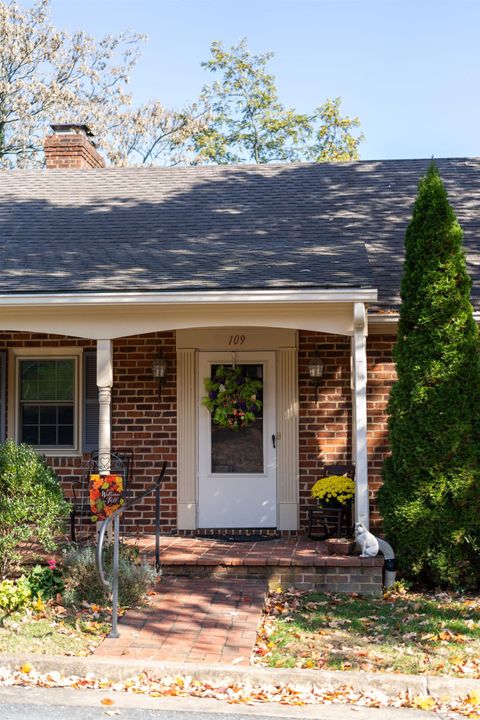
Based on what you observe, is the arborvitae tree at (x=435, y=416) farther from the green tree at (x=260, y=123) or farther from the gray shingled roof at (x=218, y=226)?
the green tree at (x=260, y=123)

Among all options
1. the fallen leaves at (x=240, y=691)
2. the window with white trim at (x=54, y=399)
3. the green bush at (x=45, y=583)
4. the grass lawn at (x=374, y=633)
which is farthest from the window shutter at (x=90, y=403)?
the fallen leaves at (x=240, y=691)

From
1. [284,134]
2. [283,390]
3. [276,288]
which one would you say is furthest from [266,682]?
[284,134]

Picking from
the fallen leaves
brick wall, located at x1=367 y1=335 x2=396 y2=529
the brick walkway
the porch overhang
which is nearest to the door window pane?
brick wall, located at x1=367 y1=335 x2=396 y2=529

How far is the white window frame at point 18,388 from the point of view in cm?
1040

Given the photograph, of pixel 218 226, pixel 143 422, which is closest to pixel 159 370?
pixel 143 422

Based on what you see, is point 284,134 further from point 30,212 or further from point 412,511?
point 412,511

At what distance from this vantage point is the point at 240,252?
999 cm

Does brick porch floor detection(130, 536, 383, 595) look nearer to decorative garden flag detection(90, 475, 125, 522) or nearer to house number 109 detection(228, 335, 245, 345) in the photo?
decorative garden flag detection(90, 475, 125, 522)

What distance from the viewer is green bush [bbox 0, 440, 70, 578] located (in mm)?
7566

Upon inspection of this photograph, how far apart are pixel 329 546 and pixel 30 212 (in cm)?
650

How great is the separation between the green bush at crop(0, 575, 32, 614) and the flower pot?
9.74 feet

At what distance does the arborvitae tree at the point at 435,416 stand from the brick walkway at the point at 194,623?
1644 mm

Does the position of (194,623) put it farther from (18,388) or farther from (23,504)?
(18,388)

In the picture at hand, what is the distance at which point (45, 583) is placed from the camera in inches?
295
